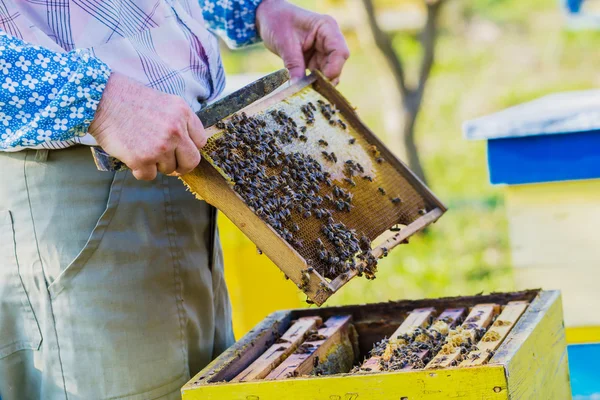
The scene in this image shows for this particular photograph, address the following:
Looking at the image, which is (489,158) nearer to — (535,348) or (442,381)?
(535,348)

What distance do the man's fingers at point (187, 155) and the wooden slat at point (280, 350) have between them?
1.66ft

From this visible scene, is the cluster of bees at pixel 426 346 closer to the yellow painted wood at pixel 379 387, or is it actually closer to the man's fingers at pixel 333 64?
the yellow painted wood at pixel 379 387

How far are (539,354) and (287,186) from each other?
0.76 metres

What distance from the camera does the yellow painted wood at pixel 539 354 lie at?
1.77 m

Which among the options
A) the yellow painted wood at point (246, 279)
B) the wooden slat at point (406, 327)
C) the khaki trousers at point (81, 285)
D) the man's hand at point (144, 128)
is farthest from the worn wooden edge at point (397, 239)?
the yellow painted wood at point (246, 279)

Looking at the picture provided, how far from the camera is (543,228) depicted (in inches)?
126

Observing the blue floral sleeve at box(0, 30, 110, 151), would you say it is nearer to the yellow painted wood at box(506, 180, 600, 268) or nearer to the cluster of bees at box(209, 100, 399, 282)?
the cluster of bees at box(209, 100, 399, 282)

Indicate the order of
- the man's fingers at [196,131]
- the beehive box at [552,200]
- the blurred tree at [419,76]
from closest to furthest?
the man's fingers at [196,131] < the beehive box at [552,200] < the blurred tree at [419,76]

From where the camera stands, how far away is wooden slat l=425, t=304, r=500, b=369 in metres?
1.78

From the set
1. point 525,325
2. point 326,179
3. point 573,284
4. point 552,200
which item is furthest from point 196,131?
point 573,284

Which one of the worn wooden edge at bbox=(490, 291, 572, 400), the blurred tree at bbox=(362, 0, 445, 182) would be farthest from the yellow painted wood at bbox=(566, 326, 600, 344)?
the blurred tree at bbox=(362, 0, 445, 182)

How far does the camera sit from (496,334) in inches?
76.8

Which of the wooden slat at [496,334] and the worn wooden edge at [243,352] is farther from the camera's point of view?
the worn wooden edge at [243,352]

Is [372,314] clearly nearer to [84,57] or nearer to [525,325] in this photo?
[525,325]
